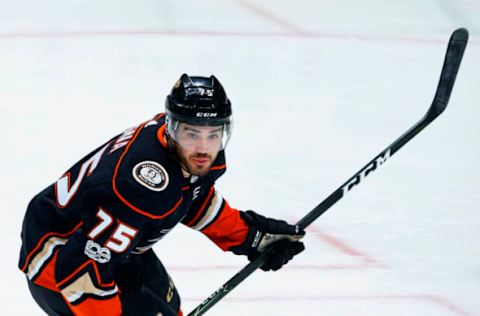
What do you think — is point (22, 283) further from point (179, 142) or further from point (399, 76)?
point (399, 76)

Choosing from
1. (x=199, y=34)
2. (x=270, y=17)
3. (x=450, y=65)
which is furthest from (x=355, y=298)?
(x=270, y=17)

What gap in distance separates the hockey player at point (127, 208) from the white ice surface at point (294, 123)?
80 centimetres

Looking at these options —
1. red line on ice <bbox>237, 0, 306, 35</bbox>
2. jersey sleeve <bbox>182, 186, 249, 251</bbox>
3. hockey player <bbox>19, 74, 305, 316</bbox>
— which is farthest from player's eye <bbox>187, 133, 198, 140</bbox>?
red line on ice <bbox>237, 0, 306, 35</bbox>

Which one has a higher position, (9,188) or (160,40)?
(160,40)

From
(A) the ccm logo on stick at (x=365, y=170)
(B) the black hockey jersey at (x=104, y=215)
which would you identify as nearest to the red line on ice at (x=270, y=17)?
(A) the ccm logo on stick at (x=365, y=170)

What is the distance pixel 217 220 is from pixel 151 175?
63cm

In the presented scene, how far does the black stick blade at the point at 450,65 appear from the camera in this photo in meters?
2.86

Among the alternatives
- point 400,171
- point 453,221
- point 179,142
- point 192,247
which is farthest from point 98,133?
point 179,142

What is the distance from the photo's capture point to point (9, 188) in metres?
4.27

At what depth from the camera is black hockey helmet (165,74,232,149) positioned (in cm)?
259

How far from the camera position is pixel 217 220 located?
120 inches

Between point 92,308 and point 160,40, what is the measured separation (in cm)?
360

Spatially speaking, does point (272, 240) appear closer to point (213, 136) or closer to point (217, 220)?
point (217, 220)

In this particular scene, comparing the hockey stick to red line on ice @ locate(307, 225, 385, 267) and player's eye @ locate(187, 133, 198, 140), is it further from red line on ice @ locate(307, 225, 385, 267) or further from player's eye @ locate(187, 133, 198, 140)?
red line on ice @ locate(307, 225, 385, 267)
